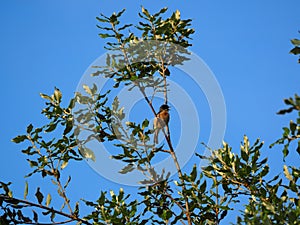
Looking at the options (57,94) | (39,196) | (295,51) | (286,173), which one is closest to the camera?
(295,51)

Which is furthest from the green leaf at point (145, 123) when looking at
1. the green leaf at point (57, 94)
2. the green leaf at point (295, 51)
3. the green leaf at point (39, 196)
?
the green leaf at point (295, 51)

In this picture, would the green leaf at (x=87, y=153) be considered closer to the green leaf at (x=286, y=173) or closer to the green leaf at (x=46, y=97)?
the green leaf at (x=46, y=97)

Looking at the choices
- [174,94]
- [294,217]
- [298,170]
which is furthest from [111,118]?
[294,217]

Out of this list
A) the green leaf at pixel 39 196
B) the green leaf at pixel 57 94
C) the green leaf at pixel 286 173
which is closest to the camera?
the green leaf at pixel 286 173

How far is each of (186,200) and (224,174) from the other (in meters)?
0.40

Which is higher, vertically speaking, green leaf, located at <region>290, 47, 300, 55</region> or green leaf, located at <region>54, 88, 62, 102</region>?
green leaf, located at <region>54, 88, 62, 102</region>

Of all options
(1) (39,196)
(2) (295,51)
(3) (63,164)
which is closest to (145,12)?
(3) (63,164)

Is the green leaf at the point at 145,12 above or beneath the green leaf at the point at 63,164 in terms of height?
above

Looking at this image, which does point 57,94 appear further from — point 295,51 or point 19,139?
point 295,51

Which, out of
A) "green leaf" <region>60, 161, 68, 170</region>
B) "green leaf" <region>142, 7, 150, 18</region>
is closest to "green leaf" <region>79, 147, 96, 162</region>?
"green leaf" <region>60, 161, 68, 170</region>

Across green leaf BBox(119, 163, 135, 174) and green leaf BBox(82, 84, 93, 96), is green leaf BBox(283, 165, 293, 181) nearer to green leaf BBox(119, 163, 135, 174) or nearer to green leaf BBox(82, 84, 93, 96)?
green leaf BBox(119, 163, 135, 174)

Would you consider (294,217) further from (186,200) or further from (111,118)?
(111,118)

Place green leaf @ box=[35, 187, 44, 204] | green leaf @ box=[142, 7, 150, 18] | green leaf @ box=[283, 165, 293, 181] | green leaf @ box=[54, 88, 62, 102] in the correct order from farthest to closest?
green leaf @ box=[142, 7, 150, 18] < green leaf @ box=[54, 88, 62, 102] < green leaf @ box=[35, 187, 44, 204] < green leaf @ box=[283, 165, 293, 181]

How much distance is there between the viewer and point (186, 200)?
4.22 metres
